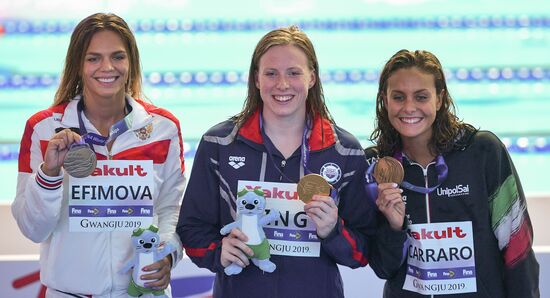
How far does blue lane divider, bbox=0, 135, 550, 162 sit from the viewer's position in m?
4.53

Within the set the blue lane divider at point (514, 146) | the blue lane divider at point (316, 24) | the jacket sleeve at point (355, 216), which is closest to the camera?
the jacket sleeve at point (355, 216)

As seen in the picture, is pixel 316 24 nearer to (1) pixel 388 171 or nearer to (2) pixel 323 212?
(1) pixel 388 171

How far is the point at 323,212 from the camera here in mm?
1970

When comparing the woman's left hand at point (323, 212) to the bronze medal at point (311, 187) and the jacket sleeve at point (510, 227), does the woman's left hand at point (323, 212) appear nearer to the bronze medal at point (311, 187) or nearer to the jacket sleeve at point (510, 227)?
the bronze medal at point (311, 187)

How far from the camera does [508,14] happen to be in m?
4.93

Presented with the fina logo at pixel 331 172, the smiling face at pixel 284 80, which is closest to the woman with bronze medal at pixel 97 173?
the smiling face at pixel 284 80

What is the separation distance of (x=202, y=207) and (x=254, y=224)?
0.19m

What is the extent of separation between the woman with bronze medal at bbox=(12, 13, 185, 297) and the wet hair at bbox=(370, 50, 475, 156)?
25.1 inches

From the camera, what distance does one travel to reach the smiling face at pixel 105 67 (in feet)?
7.29

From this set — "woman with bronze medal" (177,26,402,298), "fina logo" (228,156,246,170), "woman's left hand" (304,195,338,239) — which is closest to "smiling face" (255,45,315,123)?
"woman with bronze medal" (177,26,402,298)

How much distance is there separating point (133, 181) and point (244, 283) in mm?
455

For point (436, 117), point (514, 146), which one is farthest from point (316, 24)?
point (436, 117)

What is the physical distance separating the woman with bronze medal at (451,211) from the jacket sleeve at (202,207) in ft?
1.42

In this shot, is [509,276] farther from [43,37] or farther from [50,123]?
[43,37]
